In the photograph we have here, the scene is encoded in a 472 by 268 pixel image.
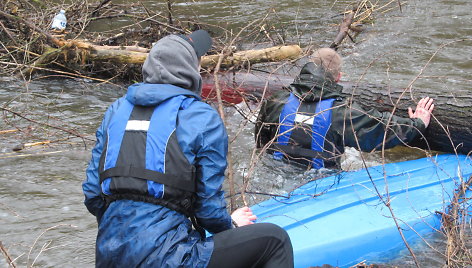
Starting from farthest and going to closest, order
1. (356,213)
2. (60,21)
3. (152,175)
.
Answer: (60,21) → (356,213) → (152,175)

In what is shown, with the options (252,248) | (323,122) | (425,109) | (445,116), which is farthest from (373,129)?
(252,248)

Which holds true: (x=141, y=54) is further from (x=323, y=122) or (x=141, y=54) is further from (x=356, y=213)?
(x=356, y=213)

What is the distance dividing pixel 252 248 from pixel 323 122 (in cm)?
193

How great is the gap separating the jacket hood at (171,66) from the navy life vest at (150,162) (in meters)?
0.14

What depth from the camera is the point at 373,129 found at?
4.35m

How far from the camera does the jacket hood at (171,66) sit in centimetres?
257

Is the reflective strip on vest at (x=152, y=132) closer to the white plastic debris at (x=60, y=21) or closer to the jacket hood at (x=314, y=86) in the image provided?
the jacket hood at (x=314, y=86)

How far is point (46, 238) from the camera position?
4.11 metres

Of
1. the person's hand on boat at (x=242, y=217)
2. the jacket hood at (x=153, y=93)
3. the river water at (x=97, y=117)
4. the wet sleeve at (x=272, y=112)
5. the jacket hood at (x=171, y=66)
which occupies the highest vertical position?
the jacket hood at (x=171, y=66)

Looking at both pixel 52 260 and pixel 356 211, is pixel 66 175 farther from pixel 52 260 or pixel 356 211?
pixel 356 211

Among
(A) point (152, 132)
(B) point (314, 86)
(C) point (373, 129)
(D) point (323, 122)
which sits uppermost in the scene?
(A) point (152, 132)

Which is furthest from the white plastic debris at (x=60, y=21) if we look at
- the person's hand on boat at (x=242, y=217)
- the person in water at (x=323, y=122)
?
the person's hand on boat at (x=242, y=217)

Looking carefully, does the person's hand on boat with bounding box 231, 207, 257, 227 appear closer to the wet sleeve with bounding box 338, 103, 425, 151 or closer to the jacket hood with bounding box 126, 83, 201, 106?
the jacket hood with bounding box 126, 83, 201, 106

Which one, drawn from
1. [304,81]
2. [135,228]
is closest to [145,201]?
[135,228]
